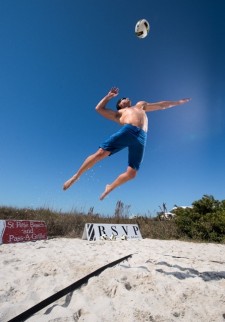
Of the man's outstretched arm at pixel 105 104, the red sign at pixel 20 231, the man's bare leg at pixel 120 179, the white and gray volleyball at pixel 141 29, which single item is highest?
the white and gray volleyball at pixel 141 29

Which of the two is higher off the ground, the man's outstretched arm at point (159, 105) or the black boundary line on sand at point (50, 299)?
the man's outstretched arm at point (159, 105)

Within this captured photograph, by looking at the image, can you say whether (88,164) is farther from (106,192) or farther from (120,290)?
(120,290)

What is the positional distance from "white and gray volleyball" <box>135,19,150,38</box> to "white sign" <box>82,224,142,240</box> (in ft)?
19.8

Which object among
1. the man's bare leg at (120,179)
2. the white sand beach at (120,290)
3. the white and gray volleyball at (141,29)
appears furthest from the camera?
the white and gray volleyball at (141,29)

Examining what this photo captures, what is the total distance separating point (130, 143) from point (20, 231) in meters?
5.09

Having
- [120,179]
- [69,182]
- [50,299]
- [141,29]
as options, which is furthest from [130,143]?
[50,299]

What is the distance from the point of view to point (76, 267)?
4.54 metres

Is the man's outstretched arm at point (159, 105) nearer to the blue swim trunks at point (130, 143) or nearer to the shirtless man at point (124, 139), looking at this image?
the shirtless man at point (124, 139)

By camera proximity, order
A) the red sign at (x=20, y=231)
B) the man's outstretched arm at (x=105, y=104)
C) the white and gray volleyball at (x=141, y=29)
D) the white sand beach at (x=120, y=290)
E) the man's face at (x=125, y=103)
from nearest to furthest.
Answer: the white sand beach at (x=120, y=290) → the man's outstretched arm at (x=105, y=104) → the white and gray volleyball at (x=141, y=29) → the man's face at (x=125, y=103) → the red sign at (x=20, y=231)

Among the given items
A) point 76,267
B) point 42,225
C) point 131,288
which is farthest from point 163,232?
point 131,288

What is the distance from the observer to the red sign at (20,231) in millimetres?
7789

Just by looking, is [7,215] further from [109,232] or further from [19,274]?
[19,274]

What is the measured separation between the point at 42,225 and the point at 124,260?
4798 millimetres

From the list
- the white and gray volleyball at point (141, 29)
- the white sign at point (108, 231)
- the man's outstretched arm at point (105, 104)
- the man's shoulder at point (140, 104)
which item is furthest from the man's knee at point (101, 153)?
the white sign at point (108, 231)
